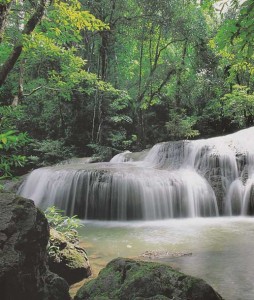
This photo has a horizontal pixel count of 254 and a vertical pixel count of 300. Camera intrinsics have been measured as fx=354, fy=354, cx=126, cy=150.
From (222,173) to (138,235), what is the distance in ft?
16.8

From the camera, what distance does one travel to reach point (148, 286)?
280 cm

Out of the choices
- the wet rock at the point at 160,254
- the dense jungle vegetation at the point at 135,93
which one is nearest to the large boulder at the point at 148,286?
the wet rock at the point at 160,254

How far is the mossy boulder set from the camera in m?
4.46

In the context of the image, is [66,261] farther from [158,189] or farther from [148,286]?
[158,189]

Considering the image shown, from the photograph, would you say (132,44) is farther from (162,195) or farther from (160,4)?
(162,195)

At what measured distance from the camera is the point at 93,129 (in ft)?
62.7

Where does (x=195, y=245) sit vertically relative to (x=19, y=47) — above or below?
below

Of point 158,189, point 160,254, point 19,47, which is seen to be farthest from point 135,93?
point 160,254

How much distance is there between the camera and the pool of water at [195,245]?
4.68 metres

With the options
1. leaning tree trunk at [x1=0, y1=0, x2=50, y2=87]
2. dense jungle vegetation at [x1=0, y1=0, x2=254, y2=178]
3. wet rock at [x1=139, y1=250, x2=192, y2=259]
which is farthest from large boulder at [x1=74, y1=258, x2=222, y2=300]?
dense jungle vegetation at [x1=0, y1=0, x2=254, y2=178]

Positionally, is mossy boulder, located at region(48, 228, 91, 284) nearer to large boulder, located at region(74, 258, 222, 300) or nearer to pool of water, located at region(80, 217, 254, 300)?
pool of water, located at region(80, 217, 254, 300)

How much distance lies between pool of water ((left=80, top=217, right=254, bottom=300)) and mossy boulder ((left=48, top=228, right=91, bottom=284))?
0.40 meters

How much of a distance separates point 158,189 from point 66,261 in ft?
21.4

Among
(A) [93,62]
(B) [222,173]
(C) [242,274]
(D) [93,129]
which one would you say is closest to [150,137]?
(D) [93,129]
